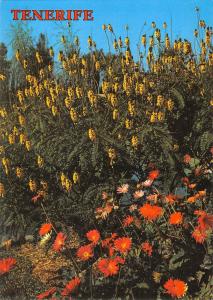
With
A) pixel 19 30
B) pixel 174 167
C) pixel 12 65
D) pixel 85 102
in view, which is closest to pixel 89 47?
pixel 85 102

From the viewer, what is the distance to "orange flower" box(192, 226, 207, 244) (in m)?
3.19

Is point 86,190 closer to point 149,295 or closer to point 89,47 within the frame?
point 149,295

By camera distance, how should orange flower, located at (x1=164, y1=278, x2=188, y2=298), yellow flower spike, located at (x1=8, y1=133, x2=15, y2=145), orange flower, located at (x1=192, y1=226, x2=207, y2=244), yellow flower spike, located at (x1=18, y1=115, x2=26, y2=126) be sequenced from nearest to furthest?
orange flower, located at (x1=164, y1=278, x2=188, y2=298) < orange flower, located at (x1=192, y1=226, x2=207, y2=244) < yellow flower spike, located at (x1=8, y1=133, x2=15, y2=145) < yellow flower spike, located at (x1=18, y1=115, x2=26, y2=126)

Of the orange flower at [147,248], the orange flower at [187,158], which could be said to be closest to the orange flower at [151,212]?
the orange flower at [147,248]

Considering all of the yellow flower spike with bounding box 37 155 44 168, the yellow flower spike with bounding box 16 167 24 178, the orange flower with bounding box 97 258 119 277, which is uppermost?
the yellow flower spike with bounding box 37 155 44 168

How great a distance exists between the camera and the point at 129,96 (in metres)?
4.59

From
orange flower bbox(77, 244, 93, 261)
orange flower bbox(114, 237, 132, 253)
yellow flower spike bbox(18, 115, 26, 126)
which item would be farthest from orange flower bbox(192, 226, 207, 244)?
yellow flower spike bbox(18, 115, 26, 126)

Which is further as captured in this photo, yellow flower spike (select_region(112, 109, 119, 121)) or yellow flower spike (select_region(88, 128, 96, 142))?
yellow flower spike (select_region(112, 109, 119, 121))

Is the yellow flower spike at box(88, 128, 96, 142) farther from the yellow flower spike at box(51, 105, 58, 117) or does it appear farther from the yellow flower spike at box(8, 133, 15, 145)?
the yellow flower spike at box(8, 133, 15, 145)

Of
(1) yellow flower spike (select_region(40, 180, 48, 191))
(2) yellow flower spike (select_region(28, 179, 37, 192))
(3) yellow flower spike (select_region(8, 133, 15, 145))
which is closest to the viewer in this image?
(2) yellow flower spike (select_region(28, 179, 37, 192))

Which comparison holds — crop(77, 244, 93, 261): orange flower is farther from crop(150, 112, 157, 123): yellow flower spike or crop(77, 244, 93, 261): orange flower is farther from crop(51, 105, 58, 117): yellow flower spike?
crop(51, 105, 58, 117): yellow flower spike

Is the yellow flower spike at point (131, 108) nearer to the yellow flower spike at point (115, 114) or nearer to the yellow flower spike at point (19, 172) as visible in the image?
the yellow flower spike at point (115, 114)

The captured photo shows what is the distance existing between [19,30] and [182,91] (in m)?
6.51

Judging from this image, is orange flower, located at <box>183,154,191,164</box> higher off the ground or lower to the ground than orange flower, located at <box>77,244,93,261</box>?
higher
